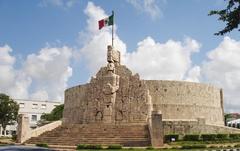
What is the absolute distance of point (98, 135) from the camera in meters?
33.1

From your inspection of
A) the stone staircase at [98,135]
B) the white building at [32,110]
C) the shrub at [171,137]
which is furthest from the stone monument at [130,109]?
the white building at [32,110]

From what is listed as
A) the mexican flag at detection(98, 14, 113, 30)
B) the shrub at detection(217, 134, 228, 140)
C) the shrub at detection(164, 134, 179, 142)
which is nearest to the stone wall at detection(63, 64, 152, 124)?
the mexican flag at detection(98, 14, 113, 30)

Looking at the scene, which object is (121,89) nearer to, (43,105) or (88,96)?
(88,96)

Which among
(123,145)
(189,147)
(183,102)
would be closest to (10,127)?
(183,102)

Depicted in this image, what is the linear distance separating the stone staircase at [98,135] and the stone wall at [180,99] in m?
8.47

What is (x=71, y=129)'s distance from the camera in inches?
1417

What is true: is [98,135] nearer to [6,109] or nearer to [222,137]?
[222,137]

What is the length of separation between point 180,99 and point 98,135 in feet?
44.6

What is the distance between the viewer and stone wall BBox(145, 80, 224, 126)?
42.4 meters

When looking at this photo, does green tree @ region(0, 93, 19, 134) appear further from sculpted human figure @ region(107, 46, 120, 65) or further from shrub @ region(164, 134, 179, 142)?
shrub @ region(164, 134, 179, 142)

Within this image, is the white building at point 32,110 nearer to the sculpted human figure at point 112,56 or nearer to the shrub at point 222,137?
the sculpted human figure at point 112,56

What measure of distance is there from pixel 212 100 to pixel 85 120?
650 inches

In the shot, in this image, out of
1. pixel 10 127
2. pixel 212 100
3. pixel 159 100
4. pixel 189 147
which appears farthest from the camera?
pixel 10 127

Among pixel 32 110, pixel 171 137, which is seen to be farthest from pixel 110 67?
pixel 32 110
